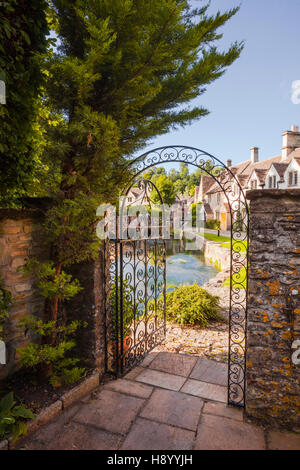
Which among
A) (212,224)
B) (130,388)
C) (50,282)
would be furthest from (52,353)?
(212,224)

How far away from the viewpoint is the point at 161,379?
3.43 m

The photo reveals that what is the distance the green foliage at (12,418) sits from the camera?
2.12 m

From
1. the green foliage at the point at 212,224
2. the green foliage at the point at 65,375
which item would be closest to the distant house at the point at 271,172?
the green foliage at the point at 212,224

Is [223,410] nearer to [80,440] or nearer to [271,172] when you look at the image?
[80,440]

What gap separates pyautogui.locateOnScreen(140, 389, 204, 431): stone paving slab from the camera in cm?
258

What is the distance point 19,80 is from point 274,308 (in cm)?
323

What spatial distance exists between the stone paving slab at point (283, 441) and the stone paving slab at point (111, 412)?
1296 millimetres

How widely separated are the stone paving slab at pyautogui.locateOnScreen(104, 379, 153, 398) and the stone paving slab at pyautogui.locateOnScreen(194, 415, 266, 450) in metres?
0.75

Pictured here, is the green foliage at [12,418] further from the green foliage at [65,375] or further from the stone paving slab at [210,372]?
the stone paving slab at [210,372]

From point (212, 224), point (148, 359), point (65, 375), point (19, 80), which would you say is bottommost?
point (148, 359)

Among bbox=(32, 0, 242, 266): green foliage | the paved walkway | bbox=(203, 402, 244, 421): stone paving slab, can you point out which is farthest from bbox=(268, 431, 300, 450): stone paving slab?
bbox=(32, 0, 242, 266): green foliage

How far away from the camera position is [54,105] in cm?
327

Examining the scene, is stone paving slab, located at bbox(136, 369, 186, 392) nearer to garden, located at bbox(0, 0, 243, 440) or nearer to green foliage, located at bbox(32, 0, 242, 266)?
garden, located at bbox(0, 0, 243, 440)

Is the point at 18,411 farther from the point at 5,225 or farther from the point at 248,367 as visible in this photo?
the point at 248,367
